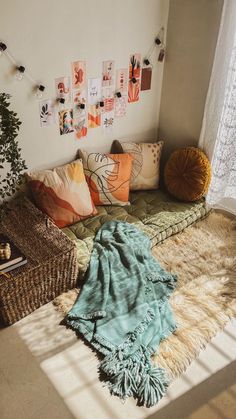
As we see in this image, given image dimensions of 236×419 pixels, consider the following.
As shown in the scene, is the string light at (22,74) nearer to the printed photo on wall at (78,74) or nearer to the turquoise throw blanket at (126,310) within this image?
the printed photo on wall at (78,74)

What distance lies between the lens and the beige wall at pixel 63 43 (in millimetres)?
1876

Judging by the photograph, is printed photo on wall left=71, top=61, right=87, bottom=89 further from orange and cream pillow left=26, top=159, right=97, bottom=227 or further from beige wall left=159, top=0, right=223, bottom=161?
beige wall left=159, top=0, right=223, bottom=161

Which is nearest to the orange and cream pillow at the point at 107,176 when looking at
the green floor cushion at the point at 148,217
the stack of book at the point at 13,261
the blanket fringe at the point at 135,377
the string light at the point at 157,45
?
the green floor cushion at the point at 148,217

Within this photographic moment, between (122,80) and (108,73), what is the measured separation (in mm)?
141

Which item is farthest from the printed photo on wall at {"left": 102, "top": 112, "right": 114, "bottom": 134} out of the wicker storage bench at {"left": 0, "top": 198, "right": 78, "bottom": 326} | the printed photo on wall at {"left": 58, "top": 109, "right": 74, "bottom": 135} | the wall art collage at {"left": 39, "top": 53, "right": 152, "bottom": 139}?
the wicker storage bench at {"left": 0, "top": 198, "right": 78, "bottom": 326}

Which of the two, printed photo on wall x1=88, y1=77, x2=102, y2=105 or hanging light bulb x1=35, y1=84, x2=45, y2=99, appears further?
Result: printed photo on wall x1=88, y1=77, x2=102, y2=105

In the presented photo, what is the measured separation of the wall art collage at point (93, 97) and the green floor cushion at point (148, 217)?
57 centimetres

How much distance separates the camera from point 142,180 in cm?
267

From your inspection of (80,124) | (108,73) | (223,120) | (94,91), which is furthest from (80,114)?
(223,120)

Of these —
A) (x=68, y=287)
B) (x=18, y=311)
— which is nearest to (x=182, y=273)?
(x=68, y=287)

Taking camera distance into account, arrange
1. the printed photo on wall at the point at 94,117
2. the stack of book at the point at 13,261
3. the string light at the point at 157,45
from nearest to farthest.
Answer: the stack of book at the point at 13,261 → the printed photo on wall at the point at 94,117 → the string light at the point at 157,45

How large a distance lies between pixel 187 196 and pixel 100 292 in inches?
40.6

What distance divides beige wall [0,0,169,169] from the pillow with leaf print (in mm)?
127

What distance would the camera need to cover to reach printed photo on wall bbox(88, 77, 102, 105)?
2.30 meters
